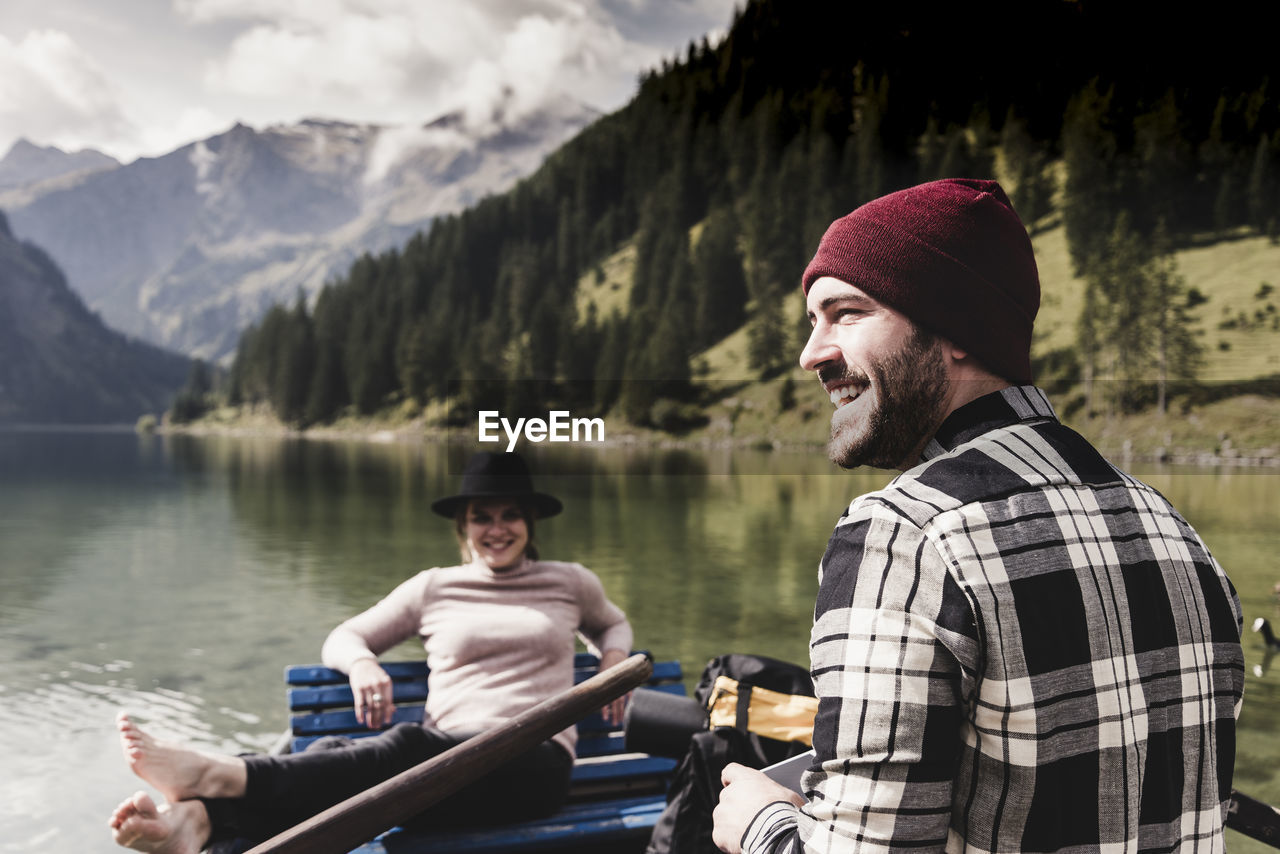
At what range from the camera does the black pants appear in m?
3.94

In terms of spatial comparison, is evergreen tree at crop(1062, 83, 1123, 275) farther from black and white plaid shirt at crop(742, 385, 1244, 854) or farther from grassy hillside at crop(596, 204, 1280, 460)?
black and white plaid shirt at crop(742, 385, 1244, 854)

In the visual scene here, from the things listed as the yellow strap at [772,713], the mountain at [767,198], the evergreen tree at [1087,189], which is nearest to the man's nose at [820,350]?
the yellow strap at [772,713]

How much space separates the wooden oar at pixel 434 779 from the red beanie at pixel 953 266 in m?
2.44

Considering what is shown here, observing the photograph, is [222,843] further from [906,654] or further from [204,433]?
[204,433]

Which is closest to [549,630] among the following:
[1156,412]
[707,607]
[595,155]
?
[707,607]

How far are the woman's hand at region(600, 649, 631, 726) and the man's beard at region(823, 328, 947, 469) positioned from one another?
3747 millimetres

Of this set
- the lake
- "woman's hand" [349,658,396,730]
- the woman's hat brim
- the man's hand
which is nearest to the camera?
the man's hand

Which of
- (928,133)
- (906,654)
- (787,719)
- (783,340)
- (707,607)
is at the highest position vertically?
(928,133)

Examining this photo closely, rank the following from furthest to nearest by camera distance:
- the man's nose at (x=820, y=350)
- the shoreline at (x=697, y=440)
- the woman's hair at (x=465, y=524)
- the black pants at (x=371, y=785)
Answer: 1. the shoreline at (x=697, y=440)
2. the woman's hair at (x=465, y=524)
3. the black pants at (x=371, y=785)
4. the man's nose at (x=820, y=350)

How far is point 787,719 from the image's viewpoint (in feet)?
13.5

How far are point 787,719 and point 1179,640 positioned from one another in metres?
2.45

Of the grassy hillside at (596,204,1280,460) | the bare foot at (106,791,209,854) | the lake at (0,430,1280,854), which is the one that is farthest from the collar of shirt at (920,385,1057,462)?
the grassy hillside at (596,204,1280,460)

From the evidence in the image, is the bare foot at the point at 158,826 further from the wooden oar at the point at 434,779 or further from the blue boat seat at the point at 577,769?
the blue boat seat at the point at 577,769

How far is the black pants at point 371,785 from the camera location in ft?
12.9
